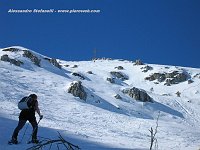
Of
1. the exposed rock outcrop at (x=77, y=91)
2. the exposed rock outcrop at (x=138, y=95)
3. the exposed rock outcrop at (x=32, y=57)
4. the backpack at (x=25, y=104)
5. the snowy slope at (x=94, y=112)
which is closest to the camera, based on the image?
the backpack at (x=25, y=104)

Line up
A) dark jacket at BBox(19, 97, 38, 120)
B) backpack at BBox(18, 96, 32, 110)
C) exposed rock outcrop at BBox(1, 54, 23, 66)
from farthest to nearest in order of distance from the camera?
exposed rock outcrop at BBox(1, 54, 23, 66), dark jacket at BBox(19, 97, 38, 120), backpack at BBox(18, 96, 32, 110)

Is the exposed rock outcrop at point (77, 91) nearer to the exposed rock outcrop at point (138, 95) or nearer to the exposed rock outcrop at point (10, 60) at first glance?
the exposed rock outcrop at point (10, 60)

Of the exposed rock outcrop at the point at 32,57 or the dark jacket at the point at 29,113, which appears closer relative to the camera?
the dark jacket at the point at 29,113

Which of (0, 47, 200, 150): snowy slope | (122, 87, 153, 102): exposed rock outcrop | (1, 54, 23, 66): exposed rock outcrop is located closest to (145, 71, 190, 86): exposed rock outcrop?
(0, 47, 200, 150): snowy slope

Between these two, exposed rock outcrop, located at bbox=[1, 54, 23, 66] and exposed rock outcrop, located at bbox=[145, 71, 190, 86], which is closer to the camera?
exposed rock outcrop, located at bbox=[1, 54, 23, 66]

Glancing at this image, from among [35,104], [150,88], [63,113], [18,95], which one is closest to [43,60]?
[18,95]

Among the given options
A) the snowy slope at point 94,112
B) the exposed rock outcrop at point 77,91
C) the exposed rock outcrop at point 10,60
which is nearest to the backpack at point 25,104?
the snowy slope at point 94,112

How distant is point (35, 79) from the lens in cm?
4250

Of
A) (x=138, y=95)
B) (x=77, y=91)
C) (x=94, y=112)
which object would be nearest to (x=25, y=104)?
(x=94, y=112)

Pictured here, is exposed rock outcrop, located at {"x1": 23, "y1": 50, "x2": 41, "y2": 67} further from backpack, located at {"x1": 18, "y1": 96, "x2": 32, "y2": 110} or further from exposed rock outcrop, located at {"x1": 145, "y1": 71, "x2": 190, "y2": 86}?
exposed rock outcrop, located at {"x1": 145, "y1": 71, "x2": 190, "y2": 86}

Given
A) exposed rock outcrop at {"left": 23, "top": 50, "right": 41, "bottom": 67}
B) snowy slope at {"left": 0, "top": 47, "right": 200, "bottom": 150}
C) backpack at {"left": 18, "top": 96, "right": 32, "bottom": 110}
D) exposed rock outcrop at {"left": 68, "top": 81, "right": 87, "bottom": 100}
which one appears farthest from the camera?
exposed rock outcrop at {"left": 23, "top": 50, "right": 41, "bottom": 67}

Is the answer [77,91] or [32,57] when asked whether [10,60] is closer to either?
[32,57]

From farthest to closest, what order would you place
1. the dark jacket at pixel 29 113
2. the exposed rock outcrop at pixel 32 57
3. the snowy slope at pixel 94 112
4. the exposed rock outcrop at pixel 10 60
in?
the exposed rock outcrop at pixel 32 57
the exposed rock outcrop at pixel 10 60
the snowy slope at pixel 94 112
the dark jacket at pixel 29 113

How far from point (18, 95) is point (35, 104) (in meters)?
22.3
